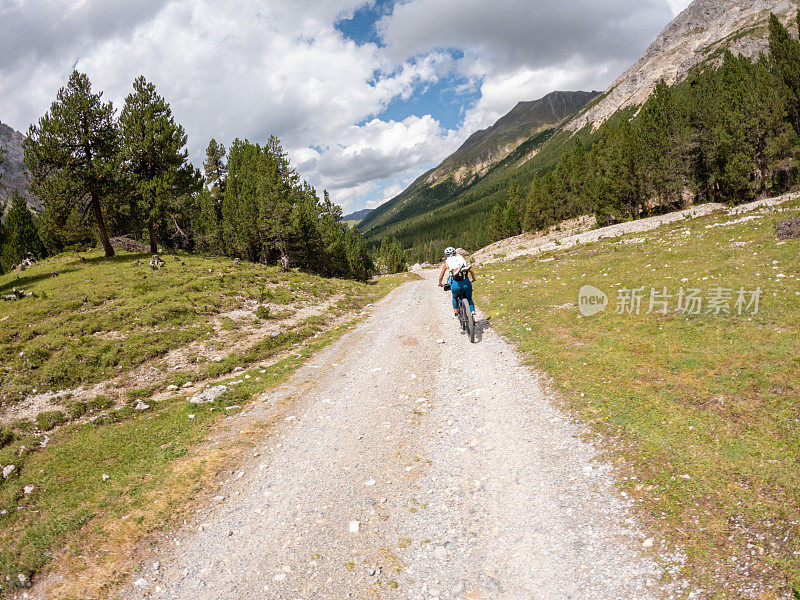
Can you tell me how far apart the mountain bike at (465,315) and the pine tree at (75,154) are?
128ft

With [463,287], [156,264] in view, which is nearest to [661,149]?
[463,287]

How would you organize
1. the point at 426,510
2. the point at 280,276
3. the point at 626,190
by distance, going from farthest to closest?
1. the point at 626,190
2. the point at 280,276
3. the point at 426,510

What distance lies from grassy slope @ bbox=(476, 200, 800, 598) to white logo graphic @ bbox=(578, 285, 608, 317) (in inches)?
18.9

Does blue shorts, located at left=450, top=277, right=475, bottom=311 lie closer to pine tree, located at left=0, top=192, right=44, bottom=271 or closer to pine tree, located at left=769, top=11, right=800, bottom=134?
pine tree, located at left=769, top=11, right=800, bottom=134

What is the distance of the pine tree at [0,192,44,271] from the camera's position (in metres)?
72.9

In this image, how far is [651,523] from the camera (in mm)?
5082

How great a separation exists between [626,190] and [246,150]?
61.1m

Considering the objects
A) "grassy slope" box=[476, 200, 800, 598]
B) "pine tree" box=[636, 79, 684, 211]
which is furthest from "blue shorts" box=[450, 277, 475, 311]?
"pine tree" box=[636, 79, 684, 211]

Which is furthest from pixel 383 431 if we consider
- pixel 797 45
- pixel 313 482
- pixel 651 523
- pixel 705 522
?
pixel 797 45

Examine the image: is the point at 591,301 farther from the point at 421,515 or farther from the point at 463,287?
the point at 421,515

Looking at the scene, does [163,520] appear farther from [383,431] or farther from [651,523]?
[651,523]

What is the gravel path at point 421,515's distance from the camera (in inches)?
191

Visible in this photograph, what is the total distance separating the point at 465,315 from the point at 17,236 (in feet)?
332
